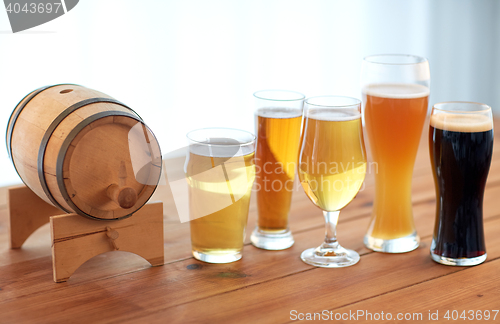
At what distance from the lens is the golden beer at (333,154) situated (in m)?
0.95

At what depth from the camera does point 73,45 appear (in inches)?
74.9

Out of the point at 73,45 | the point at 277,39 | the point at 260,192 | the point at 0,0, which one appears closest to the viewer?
the point at 260,192

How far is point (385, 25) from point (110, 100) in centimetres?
220

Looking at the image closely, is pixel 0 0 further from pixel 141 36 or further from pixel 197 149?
pixel 197 149

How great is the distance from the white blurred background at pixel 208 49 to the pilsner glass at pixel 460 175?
1.32 m

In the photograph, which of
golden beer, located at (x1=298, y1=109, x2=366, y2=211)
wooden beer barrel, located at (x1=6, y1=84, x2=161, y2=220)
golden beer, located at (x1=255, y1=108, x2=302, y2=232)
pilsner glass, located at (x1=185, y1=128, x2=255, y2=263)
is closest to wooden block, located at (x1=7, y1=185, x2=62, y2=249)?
wooden beer barrel, located at (x1=6, y1=84, x2=161, y2=220)

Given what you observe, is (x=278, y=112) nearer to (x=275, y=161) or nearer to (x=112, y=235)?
(x=275, y=161)

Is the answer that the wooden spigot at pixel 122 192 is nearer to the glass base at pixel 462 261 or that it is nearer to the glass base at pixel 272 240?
the glass base at pixel 272 240

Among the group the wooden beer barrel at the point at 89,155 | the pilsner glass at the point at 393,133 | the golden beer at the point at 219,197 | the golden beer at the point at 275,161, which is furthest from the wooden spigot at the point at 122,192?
the pilsner glass at the point at 393,133

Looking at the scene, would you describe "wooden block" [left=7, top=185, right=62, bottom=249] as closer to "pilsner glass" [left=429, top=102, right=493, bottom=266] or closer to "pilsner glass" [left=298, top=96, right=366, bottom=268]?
"pilsner glass" [left=298, top=96, right=366, bottom=268]

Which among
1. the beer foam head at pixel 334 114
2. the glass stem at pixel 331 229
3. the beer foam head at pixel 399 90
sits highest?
the beer foam head at pixel 399 90

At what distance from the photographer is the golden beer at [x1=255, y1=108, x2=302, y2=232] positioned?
3.45 feet

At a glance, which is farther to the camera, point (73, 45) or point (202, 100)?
point (202, 100)

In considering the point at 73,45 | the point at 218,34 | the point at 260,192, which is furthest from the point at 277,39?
the point at 260,192
